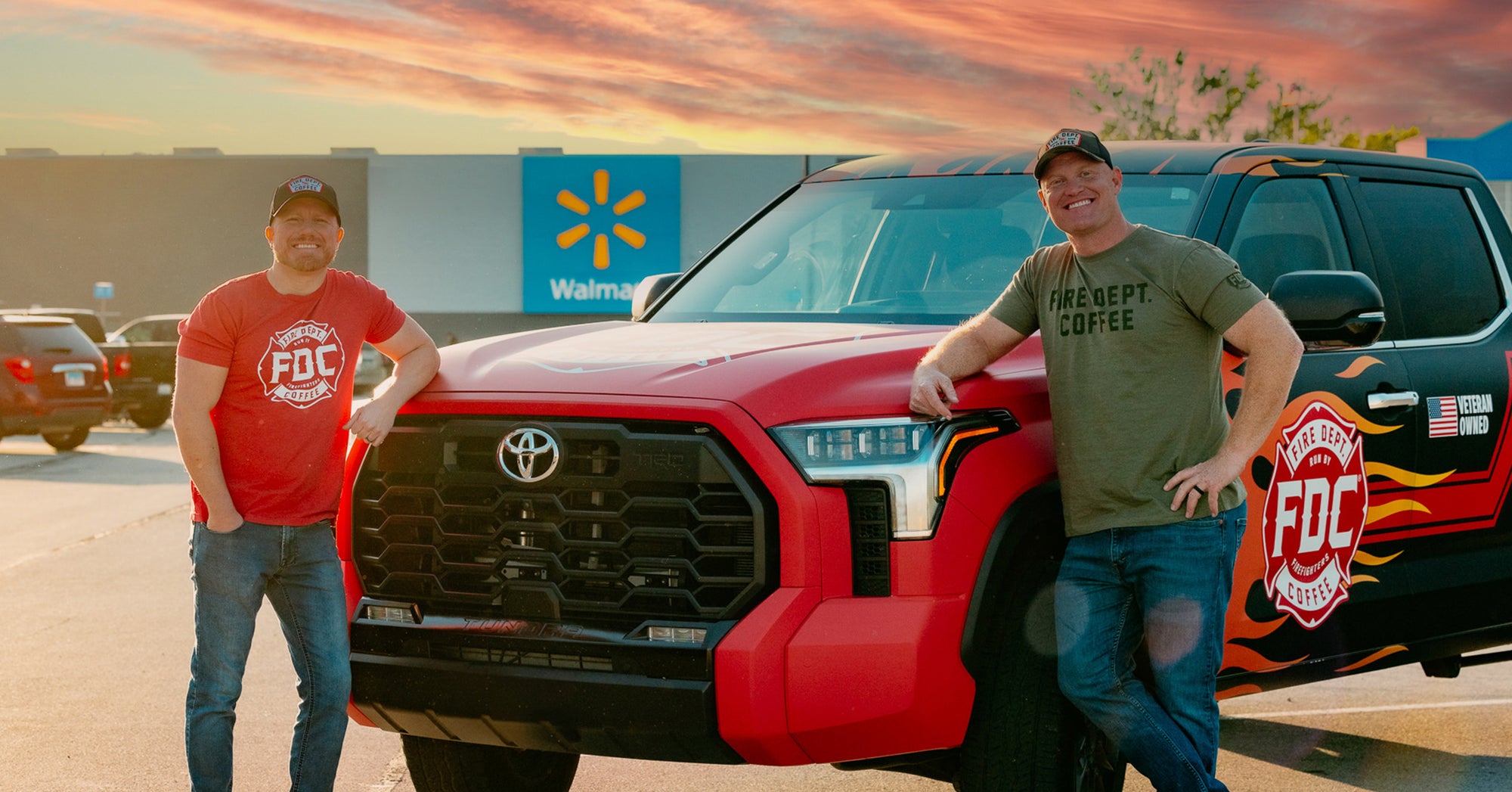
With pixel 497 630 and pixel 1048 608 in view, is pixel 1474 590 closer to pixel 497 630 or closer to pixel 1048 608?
pixel 1048 608

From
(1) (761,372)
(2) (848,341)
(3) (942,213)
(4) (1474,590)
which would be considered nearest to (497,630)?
(1) (761,372)

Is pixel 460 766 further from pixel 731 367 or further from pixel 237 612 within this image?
pixel 731 367

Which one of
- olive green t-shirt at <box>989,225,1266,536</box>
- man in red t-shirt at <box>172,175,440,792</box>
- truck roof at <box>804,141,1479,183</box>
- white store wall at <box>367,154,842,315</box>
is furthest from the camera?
white store wall at <box>367,154,842,315</box>

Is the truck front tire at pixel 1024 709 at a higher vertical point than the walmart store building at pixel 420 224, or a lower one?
lower

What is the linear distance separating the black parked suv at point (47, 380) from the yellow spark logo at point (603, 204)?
76.2ft

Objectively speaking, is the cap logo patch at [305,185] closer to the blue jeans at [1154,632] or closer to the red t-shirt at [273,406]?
the red t-shirt at [273,406]

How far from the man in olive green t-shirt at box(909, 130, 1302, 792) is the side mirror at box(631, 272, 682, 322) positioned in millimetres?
1755

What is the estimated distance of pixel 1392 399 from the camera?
15.9ft

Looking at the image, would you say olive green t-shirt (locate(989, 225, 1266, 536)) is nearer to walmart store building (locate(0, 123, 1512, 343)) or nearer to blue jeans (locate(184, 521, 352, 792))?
blue jeans (locate(184, 521, 352, 792))

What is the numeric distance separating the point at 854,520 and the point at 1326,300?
152 cm

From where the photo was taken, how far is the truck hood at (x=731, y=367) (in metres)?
3.66

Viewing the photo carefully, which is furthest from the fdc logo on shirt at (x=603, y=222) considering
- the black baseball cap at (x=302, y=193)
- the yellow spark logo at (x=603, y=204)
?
the black baseball cap at (x=302, y=193)

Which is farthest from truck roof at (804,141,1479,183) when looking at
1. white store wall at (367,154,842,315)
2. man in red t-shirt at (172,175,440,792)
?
white store wall at (367,154,842,315)

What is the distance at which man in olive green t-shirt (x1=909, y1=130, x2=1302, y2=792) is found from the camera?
3896 millimetres
